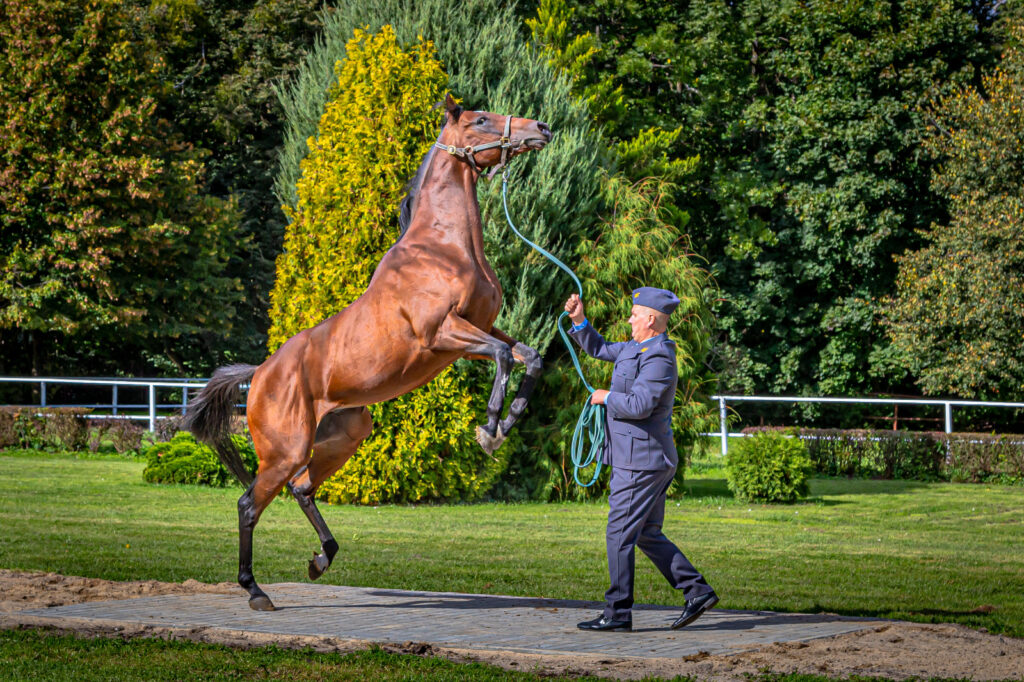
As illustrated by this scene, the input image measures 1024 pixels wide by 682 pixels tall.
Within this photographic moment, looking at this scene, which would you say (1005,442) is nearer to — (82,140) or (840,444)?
(840,444)

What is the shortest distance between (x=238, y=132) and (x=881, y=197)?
57.0ft

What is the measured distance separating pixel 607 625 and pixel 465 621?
0.98 meters

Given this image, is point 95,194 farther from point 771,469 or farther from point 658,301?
point 658,301

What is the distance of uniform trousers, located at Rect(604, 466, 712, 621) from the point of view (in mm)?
6879

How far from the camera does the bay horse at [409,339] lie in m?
7.09

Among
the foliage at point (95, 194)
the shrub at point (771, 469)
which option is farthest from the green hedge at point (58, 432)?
the shrub at point (771, 469)

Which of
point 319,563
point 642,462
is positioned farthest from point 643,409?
point 319,563

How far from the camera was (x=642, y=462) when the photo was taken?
272 inches

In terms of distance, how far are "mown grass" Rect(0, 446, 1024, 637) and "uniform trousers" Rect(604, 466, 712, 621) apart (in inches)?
73.5

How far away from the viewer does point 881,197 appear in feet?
97.1

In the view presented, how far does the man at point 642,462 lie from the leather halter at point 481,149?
Answer: 1.26m

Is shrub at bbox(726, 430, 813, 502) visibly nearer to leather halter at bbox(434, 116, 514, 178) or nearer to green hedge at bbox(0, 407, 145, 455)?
leather halter at bbox(434, 116, 514, 178)

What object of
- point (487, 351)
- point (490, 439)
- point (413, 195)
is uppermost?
point (413, 195)

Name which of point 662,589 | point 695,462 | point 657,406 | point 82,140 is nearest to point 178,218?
point 82,140
